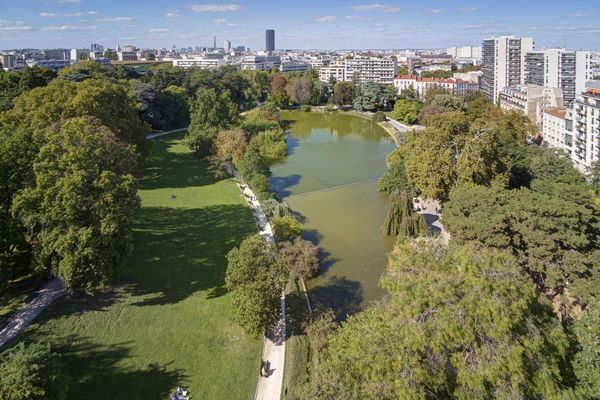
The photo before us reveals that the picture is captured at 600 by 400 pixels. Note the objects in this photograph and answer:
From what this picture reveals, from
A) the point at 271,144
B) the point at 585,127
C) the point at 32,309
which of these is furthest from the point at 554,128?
the point at 32,309

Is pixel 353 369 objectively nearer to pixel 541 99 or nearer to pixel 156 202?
pixel 156 202

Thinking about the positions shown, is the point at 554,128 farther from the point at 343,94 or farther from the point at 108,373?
the point at 108,373

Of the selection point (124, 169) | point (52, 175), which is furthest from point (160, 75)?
point (52, 175)

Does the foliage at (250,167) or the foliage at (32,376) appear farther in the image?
the foliage at (250,167)

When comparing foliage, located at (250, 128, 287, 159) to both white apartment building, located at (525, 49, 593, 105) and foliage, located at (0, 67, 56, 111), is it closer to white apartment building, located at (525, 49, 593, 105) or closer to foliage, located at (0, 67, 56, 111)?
foliage, located at (0, 67, 56, 111)

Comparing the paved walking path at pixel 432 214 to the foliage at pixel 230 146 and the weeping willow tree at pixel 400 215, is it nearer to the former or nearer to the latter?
the weeping willow tree at pixel 400 215

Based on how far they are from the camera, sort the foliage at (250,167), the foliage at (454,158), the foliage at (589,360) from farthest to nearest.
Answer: the foliage at (250,167), the foliage at (454,158), the foliage at (589,360)

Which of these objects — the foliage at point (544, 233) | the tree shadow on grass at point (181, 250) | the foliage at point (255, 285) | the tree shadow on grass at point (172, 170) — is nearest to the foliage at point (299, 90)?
the tree shadow on grass at point (172, 170)
